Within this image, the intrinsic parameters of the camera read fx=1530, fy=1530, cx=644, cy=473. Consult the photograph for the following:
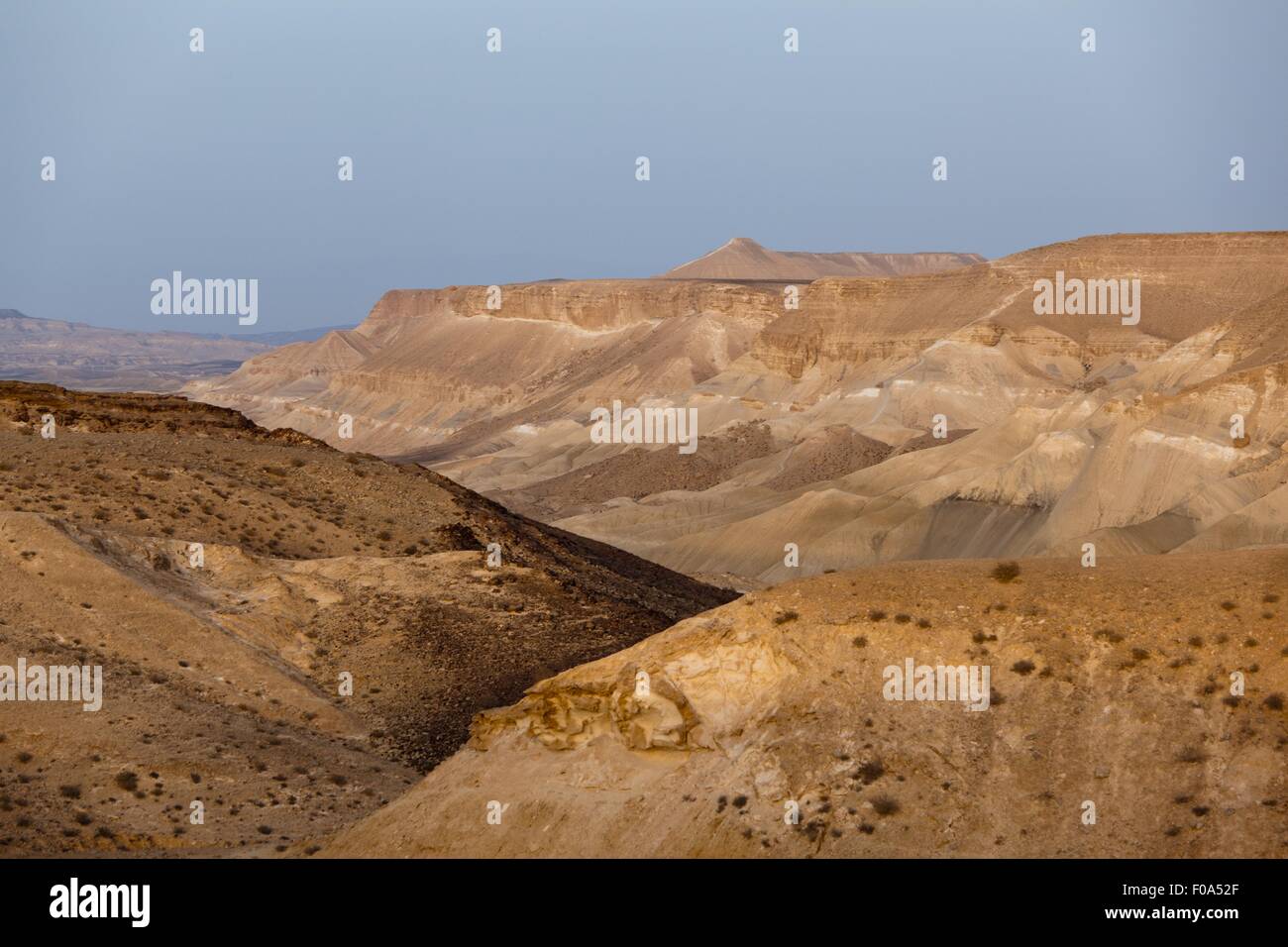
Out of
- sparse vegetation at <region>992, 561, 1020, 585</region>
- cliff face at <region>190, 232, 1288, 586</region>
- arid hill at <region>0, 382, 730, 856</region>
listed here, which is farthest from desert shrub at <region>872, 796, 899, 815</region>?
cliff face at <region>190, 232, 1288, 586</region>

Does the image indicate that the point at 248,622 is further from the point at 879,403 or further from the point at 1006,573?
the point at 879,403

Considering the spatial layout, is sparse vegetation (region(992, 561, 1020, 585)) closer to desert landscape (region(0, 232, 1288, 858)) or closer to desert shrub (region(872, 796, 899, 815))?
desert landscape (region(0, 232, 1288, 858))

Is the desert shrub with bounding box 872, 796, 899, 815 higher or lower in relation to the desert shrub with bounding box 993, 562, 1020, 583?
lower

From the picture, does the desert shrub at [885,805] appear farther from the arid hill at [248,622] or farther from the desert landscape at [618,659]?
the arid hill at [248,622]

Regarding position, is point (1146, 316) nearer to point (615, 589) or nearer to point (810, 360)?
point (810, 360)

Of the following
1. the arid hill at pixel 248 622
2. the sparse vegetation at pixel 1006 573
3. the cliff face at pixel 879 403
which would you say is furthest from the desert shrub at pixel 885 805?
the cliff face at pixel 879 403

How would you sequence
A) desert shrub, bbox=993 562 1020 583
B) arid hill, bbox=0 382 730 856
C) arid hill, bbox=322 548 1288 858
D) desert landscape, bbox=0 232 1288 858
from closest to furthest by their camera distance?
arid hill, bbox=322 548 1288 858, desert landscape, bbox=0 232 1288 858, desert shrub, bbox=993 562 1020 583, arid hill, bbox=0 382 730 856

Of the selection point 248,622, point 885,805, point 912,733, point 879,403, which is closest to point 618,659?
point 912,733
